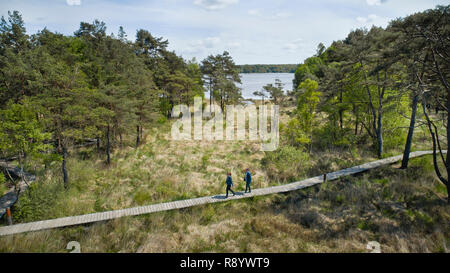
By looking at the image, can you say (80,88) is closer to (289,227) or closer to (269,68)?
(289,227)

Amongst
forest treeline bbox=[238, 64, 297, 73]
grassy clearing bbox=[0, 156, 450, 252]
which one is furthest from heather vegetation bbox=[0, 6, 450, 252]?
forest treeline bbox=[238, 64, 297, 73]

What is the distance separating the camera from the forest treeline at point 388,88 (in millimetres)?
9940

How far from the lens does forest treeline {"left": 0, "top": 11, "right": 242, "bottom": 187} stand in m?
11.7

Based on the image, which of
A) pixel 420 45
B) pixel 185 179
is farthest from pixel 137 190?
pixel 420 45

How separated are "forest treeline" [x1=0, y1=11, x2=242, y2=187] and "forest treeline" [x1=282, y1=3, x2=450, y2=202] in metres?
14.5

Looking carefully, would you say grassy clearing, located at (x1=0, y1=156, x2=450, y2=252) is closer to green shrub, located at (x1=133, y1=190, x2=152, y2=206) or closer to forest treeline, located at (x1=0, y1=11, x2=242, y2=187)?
green shrub, located at (x1=133, y1=190, x2=152, y2=206)

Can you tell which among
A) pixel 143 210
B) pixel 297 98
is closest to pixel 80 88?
pixel 143 210

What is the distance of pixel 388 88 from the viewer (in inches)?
706

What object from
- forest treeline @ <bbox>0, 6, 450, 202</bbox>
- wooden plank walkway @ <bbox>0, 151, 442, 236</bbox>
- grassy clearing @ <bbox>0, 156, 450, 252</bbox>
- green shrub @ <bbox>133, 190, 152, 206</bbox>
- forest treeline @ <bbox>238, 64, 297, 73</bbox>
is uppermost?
forest treeline @ <bbox>238, 64, 297, 73</bbox>

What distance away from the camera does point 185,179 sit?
49.8 feet

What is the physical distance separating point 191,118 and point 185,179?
21289 mm

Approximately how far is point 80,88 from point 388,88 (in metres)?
22.4

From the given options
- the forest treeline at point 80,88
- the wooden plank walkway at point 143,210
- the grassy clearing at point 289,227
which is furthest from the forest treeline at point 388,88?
the forest treeline at point 80,88

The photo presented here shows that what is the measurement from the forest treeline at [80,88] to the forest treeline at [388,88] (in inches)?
573
